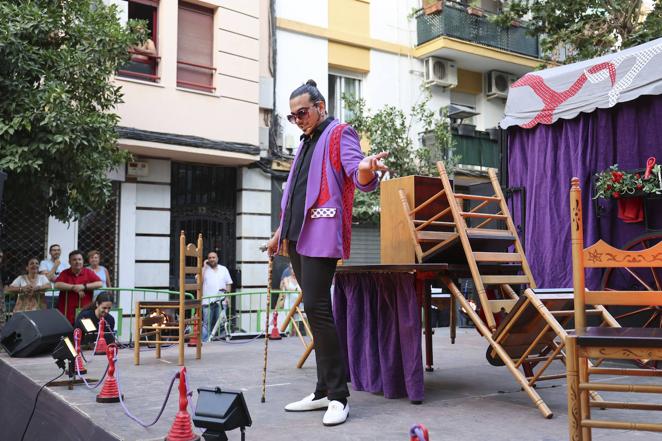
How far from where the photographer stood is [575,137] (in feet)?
21.9

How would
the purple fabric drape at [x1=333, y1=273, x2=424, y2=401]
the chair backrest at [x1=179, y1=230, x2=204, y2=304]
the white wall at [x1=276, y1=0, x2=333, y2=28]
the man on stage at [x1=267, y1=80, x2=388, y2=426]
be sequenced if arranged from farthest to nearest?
1. the white wall at [x1=276, y1=0, x2=333, y2=28]
2. the chair backrest at [x1=179, y1=230, x2=204, y2=304]
3. the purple fabric drape at [x1=333, y1=273, x2=424, y2=401]
4. the man on stage at [x1=267, y1=80, x2=388, y2=426]

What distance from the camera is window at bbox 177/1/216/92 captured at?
11.6m

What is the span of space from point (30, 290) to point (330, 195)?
6.49 m

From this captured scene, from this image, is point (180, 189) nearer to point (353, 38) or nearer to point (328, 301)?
point (353, 38)

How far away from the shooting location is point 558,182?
6.81 metres

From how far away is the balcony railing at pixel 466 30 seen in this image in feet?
49.8

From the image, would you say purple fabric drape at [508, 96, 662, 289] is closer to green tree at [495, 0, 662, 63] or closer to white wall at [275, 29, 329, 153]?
green tree at [495, 0, 662, 63]

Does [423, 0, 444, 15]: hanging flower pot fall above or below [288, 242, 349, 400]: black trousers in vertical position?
above

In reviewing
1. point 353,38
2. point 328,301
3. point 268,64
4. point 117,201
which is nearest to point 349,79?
point 353,38

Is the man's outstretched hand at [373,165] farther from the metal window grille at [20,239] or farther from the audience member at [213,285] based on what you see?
the metal window grille at [20,239]

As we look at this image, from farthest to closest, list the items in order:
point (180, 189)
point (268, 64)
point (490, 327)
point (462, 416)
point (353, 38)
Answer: point (353, 38) < point (268, 64) < point (180, 189) < point (490, 327) < point (462, 416)

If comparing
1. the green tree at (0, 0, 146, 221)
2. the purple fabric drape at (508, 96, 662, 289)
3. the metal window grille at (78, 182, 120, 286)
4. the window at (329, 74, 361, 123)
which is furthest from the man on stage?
the window at (329, 74, 361, 123)

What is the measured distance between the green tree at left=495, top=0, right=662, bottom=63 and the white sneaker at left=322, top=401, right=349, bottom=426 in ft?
28.7

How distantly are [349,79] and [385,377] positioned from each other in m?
11.3
